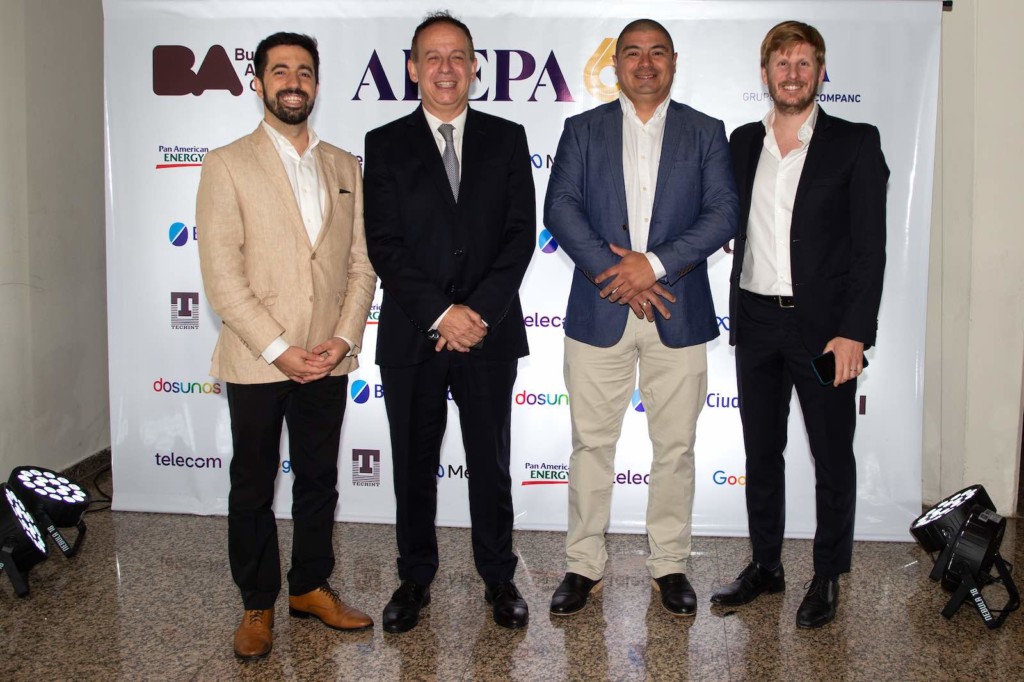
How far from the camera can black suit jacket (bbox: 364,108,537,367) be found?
2.91 m

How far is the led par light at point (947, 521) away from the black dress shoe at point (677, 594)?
91 centimetres

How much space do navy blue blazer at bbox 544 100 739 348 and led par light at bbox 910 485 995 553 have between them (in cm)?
114

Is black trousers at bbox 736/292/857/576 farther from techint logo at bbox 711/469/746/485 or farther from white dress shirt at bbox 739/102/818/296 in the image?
techint logo at bbox 711/469/746/485

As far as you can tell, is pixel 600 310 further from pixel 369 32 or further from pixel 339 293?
pixel 369 32

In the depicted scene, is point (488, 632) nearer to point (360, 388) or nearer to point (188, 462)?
point (360, 388)

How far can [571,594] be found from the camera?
315cm

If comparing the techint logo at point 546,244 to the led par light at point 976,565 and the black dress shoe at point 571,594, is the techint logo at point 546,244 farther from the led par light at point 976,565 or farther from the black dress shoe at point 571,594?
the led par light at point 976,565

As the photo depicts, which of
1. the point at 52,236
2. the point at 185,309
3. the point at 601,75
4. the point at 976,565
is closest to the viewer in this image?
the point at 976,565

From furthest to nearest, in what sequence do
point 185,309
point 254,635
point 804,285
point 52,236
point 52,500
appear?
point 52,236 → point 185,309 → point 52,500 → point 804,285 → point 254,635

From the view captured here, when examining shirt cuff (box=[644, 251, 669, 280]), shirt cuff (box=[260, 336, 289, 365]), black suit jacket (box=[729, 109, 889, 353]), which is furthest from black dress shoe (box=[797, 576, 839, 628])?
shirt cuff (box=[260, 336, 289, 365])

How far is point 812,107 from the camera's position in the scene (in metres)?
3.08

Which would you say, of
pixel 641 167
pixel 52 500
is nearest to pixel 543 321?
pixel 641 167

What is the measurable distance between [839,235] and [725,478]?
1.45 m

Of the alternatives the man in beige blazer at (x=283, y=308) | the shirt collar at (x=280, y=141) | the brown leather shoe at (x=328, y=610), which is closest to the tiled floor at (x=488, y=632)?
the brown leather shoe at (x=328, y=610)
